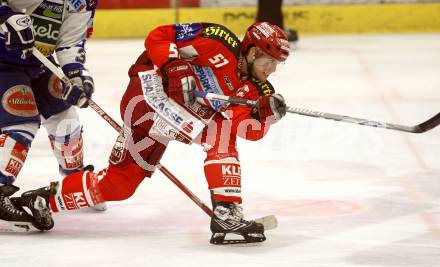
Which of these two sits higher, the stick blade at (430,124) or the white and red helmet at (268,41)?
the white and red helmet at (268,41)

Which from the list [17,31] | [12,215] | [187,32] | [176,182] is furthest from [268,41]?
[12,215]

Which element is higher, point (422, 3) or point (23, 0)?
point (23, 0)

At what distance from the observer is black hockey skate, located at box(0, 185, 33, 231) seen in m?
3.48

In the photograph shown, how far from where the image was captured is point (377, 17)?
31.8 ft

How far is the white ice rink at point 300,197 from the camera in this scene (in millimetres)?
3201

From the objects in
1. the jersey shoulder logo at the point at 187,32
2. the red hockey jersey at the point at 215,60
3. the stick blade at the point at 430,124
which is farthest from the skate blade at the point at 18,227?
the stick blade at the point at 430,124

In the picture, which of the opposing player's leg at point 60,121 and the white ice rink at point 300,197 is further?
the opposing player's leg at point 60,121

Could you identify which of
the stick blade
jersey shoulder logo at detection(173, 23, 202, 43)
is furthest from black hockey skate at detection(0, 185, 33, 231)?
the stick blade

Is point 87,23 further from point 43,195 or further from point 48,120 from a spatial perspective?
point 43,195

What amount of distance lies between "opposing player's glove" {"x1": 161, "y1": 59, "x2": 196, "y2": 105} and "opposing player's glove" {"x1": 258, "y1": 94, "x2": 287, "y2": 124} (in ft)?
0.79

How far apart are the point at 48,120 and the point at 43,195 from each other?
0.41 meters

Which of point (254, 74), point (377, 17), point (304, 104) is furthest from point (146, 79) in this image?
point (377, 17)

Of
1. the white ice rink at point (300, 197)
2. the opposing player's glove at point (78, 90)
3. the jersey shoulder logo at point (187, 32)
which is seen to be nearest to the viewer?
the white ice rink at point (300, 197)

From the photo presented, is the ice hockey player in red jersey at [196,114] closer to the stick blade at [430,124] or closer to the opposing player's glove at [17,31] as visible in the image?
the opposing player's glove at [17,31]
